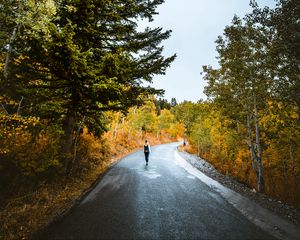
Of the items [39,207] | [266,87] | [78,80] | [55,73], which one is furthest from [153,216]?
[266,87]

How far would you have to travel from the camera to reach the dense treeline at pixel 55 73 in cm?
719

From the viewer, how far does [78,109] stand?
9.13 m

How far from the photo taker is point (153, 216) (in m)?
6.23

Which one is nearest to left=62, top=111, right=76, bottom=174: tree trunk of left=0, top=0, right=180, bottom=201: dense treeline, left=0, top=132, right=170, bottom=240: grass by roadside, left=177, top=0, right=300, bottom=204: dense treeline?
left=0, top=0, right=180, bottom=201: dense treeline

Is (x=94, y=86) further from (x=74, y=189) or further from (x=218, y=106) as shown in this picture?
(x=218, y=106)

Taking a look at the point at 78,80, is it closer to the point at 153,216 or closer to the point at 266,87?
the point at 153,216

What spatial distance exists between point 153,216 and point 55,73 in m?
6.33

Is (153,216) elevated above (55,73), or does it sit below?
below

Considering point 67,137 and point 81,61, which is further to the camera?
point 67,137

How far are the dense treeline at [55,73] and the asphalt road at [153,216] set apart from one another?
2.97m

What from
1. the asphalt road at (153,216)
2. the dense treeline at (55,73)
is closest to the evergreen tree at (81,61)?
the dense treeline at (55,73)

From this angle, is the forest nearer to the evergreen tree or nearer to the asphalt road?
the evergreen tree

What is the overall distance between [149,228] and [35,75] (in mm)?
7769

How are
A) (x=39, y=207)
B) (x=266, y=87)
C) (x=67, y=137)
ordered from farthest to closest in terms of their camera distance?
1. (x=266, y=87)
2. (x=67, y=137)
3. (x=39, y=207)
